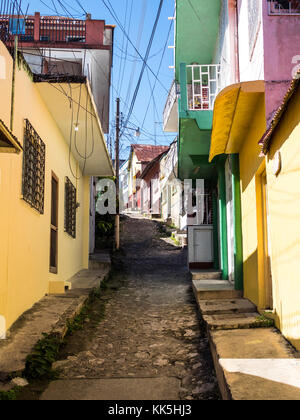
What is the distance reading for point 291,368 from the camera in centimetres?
401

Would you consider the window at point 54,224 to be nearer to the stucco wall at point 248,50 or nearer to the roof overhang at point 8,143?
the roof overhang at point 8,143

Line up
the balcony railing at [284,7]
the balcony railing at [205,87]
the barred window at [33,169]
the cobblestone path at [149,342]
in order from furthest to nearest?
the balcony railing at [205,87], the barred window at [33,169], the balcony railing at [284,7], the cobblestone path at [149,342]

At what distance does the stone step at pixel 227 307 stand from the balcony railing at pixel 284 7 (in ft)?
14.5

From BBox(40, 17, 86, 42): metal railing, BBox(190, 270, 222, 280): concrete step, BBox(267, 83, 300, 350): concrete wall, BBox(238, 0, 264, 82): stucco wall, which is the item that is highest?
BBox(40, 17, 86, 42): metal railing

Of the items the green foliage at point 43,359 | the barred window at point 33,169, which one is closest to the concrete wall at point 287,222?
the green foliage at point 43,359

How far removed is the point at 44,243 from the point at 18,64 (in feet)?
10.3

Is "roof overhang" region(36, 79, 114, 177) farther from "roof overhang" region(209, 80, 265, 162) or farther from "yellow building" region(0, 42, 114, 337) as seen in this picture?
"roof overhang" region(209, 80, 265, 162)

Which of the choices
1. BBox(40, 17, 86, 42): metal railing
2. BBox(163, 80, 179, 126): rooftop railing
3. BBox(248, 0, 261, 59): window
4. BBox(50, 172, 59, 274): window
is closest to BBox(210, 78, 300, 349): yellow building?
BBox(248, 0, 261, 59): window

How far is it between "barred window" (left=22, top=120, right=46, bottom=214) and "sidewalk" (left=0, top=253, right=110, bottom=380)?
1593mm

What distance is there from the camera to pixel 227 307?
7.32m

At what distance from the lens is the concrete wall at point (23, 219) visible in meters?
5.47

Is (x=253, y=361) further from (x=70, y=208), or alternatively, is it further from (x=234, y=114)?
(x=70, y=208)

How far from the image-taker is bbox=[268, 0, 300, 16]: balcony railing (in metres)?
5.86

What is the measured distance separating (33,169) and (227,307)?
3889 millimetres
